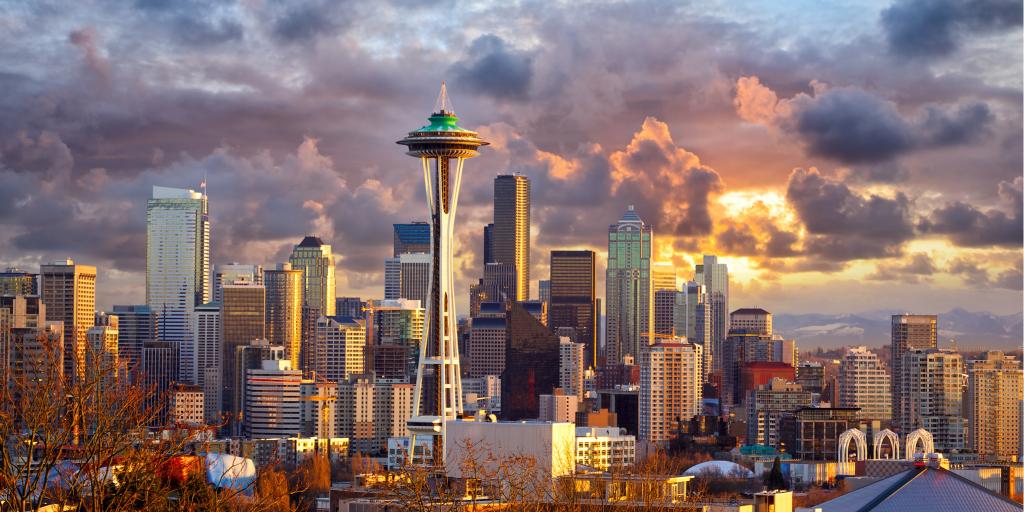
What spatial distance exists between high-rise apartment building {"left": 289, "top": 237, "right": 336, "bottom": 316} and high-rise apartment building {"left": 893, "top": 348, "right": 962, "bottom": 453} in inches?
1933

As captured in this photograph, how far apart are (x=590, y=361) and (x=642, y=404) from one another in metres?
28.5

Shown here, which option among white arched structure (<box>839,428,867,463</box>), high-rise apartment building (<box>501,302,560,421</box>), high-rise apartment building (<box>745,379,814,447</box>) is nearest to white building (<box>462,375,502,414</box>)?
high-rise apartment building (<box>501,302,560,421</box>)

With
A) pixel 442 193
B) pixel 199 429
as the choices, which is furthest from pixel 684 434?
pixel 199 429

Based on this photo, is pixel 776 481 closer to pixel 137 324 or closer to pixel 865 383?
pixel 865 383

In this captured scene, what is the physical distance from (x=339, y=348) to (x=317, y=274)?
21.2m

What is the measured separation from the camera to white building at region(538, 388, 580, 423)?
93375mm

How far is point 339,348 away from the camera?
110938mm

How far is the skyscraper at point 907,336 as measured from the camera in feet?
302

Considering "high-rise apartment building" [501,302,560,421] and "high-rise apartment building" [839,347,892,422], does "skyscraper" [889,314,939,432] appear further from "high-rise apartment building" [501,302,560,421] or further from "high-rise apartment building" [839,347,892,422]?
"high-rise apartment building" [501,302,560,421]

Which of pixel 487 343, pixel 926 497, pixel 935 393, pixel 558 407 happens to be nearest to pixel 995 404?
pixel 935 393

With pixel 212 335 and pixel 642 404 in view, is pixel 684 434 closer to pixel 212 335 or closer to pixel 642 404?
pixel 642 404

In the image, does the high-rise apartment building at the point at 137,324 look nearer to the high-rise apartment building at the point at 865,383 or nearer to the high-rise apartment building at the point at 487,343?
the high-rise apartment building at the point at 487,343

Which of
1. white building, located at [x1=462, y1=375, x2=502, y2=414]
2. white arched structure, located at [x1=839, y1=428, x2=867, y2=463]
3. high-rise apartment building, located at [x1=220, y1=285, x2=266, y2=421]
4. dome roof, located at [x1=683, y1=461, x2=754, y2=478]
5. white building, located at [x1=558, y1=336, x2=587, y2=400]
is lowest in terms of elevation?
dome roof, located at [x1=683, y1=461, x2=754, y2=478]

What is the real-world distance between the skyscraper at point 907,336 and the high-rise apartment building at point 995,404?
22.9ft
